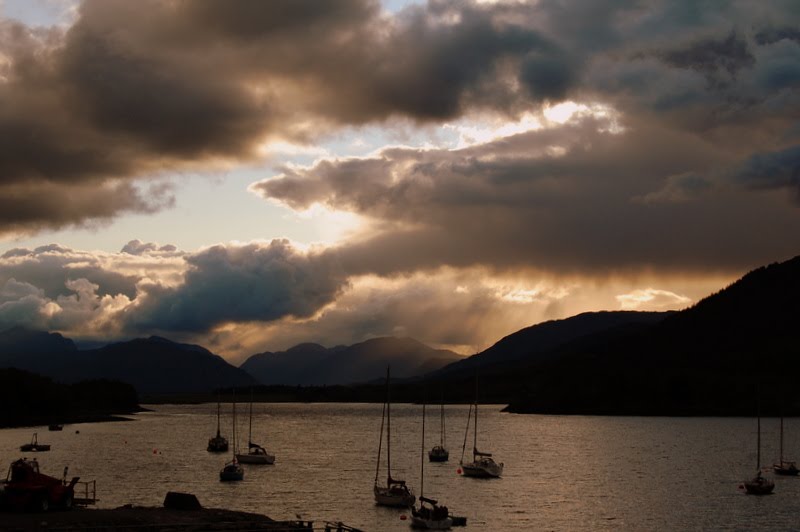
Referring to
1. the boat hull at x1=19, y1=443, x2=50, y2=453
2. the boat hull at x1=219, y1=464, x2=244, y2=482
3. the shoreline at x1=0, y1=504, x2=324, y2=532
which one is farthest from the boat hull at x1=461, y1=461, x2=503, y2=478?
the boat hull at x1=19, y1=443, x2=50, y2=453

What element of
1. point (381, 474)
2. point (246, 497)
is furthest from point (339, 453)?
point (246, 497)

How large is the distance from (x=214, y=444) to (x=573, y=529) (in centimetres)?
11438

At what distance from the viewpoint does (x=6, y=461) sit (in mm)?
160375

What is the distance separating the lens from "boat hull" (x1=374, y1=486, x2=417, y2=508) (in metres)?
108

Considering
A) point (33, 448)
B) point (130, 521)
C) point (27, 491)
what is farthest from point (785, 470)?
point (33, 448)

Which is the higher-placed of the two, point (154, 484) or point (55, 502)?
point (55, 502)

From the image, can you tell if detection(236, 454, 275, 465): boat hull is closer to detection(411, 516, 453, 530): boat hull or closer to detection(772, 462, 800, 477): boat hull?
detection(411, 516, 453, 530): boat hull

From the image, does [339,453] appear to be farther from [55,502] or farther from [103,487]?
[55,502]

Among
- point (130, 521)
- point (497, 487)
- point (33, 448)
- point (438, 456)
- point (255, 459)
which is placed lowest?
point (33, 448)

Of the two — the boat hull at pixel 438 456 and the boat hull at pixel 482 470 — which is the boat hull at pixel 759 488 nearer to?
the boat hull at pixel 482 470

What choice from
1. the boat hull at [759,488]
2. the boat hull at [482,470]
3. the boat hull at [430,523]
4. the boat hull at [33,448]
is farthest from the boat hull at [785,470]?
the boat hull at [33,448]

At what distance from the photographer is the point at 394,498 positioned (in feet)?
359

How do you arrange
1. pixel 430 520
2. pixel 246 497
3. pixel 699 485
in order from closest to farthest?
pixel 430 520 → pixel 246 497 → pixel 699 485

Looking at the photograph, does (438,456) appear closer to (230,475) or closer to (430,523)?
(230,475)
